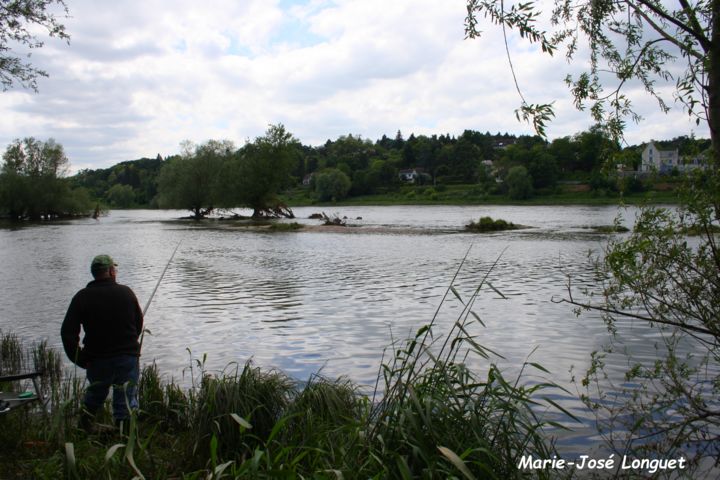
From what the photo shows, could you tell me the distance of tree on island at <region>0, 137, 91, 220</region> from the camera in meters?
91.2

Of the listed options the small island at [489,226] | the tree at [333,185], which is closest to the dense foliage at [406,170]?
the tree at [333,185]

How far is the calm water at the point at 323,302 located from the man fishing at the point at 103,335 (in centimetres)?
309

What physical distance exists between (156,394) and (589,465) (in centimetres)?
549

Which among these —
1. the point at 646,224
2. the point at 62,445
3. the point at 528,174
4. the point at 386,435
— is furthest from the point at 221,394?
the point at 528,174

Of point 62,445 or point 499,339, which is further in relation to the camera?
point 499,339

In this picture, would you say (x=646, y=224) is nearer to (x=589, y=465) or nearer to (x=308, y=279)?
(x=589, y=465)

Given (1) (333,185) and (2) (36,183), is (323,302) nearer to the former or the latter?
(2) (36,183)

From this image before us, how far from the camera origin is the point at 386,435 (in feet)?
15.8

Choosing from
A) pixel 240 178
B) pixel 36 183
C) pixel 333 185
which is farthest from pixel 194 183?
pixel 333 185

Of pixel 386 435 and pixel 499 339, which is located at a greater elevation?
pixel 386 435

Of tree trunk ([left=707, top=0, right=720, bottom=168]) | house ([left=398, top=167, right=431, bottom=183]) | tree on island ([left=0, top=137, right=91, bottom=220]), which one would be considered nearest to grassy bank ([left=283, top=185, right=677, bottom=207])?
house ([left=398, top=167, right=431, bottom=183])

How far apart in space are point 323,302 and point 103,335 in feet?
37.7

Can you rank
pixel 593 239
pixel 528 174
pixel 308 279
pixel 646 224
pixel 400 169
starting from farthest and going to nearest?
pixel 400 169, pixel 528 174, pixel 593 239, pixel 308 279, pixel 646 224

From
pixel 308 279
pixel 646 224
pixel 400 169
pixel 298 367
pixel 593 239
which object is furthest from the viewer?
pixel 400 169
